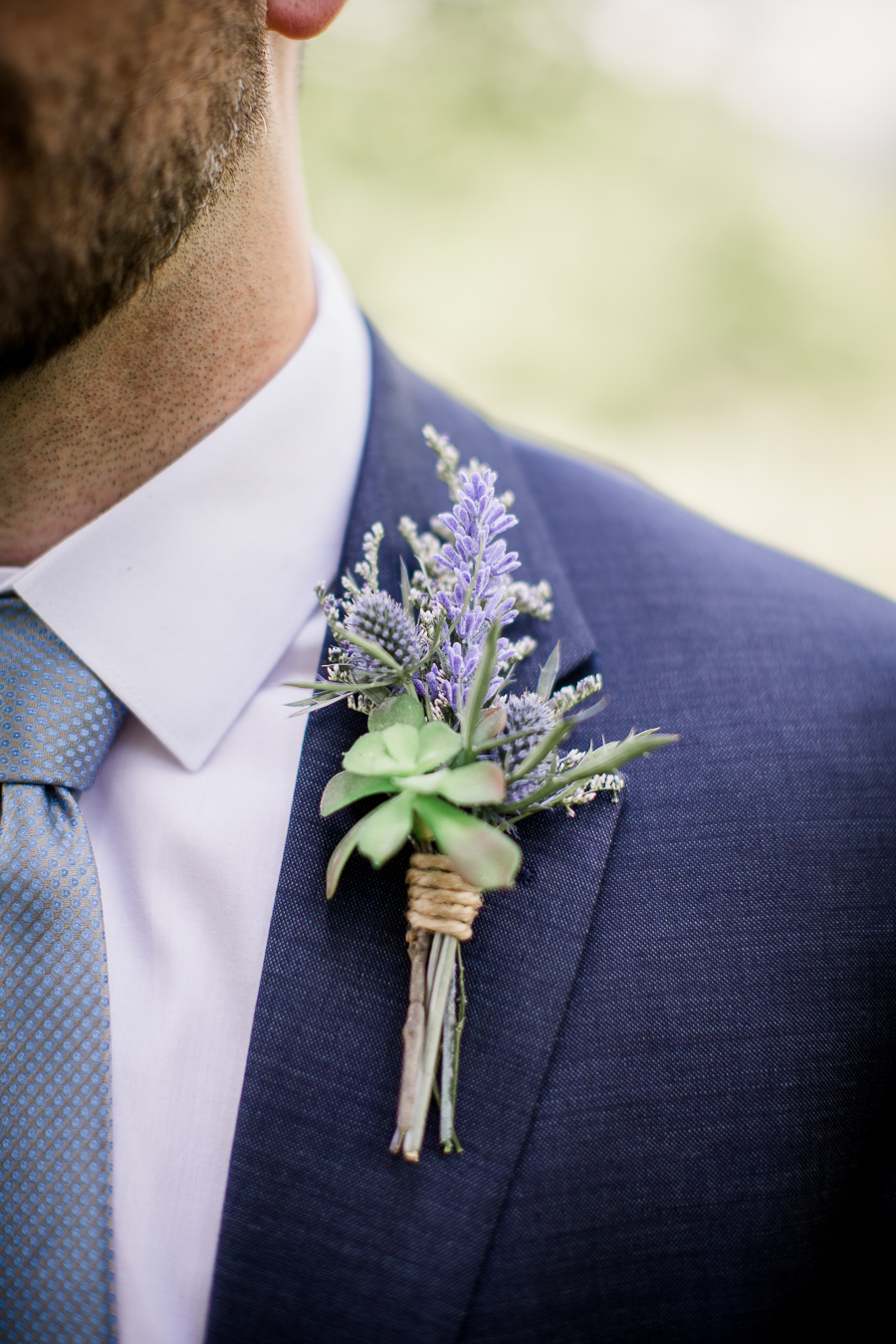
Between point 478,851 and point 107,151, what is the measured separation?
0.79 meters

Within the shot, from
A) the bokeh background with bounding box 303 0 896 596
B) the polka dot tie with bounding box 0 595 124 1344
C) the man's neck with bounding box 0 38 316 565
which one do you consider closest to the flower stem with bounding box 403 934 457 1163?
the polka dot tie with bounding box 0 595 124 1344

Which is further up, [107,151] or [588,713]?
[107,151]

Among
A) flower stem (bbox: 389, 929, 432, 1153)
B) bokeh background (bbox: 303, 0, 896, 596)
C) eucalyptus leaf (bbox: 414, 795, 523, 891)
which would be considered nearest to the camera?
eucalyptus leaf (bbox: 414, 795, 523, 891)

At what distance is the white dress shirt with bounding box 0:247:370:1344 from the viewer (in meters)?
0.85

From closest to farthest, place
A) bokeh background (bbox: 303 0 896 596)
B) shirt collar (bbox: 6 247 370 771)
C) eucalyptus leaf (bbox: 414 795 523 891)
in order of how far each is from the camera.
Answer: eucalyptus leaf (bbox: 414 795 523 891)
shirt collar (bbox: 6 247 370 771)
bokeh background (bbox: 303 0 896 596)

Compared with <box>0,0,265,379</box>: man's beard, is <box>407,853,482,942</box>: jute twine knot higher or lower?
lower

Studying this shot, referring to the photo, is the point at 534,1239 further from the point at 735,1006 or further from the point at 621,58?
the point at 621,58

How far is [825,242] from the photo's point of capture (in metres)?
4.14

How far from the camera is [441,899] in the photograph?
763 mm

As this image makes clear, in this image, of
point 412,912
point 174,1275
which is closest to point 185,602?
point 412,912

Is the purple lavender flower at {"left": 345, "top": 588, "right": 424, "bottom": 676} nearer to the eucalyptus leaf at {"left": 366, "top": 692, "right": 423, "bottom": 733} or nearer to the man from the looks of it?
the eucalyptus leaf at {"left": 366, "top": 692, "right": 423, "bottom": 733}

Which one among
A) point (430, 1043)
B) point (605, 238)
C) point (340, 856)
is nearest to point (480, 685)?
point (340, 856)

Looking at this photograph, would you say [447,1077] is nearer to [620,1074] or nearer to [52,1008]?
[620,1074]

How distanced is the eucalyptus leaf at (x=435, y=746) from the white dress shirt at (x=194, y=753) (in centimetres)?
31
